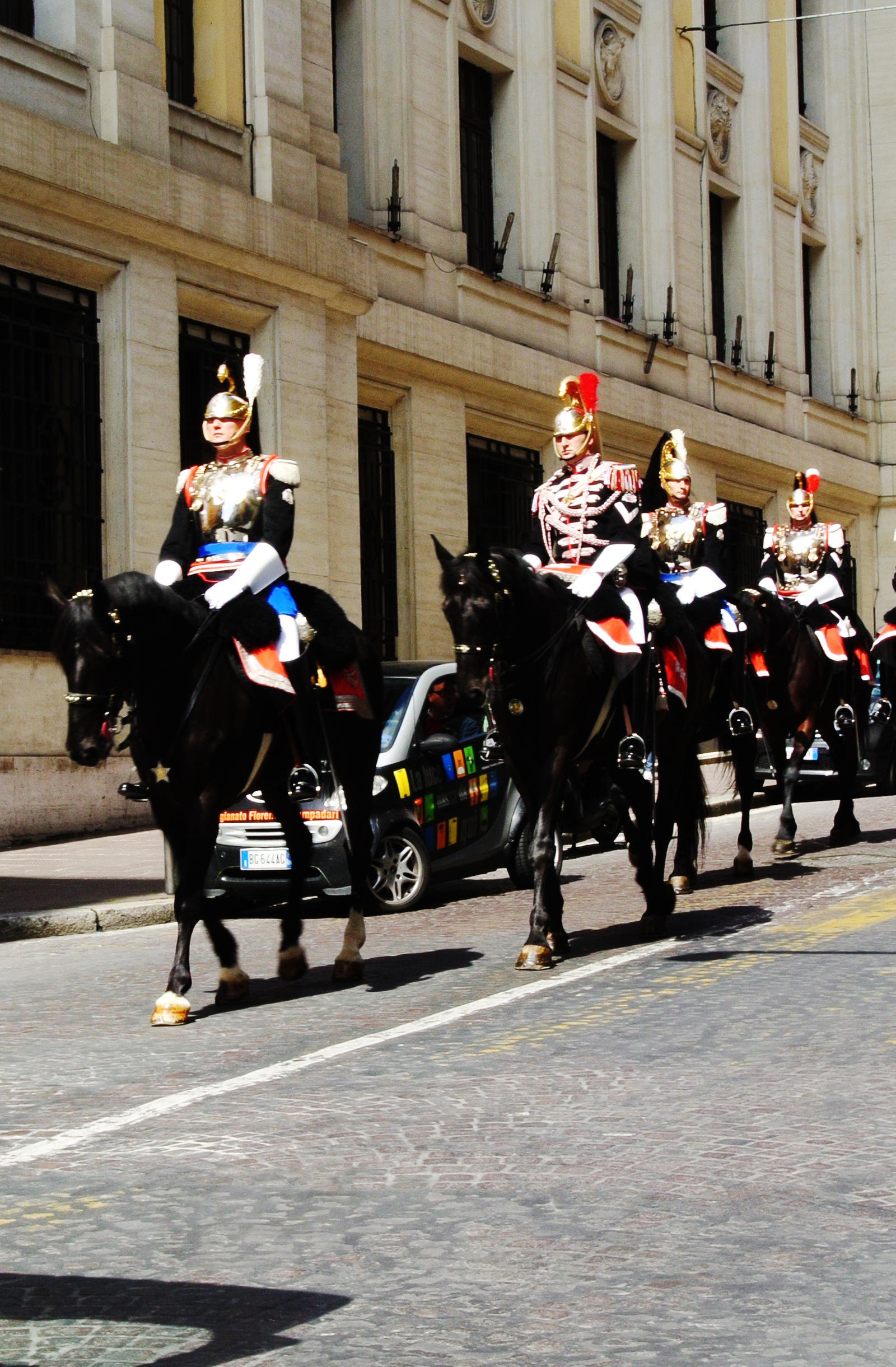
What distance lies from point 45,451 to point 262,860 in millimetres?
7696

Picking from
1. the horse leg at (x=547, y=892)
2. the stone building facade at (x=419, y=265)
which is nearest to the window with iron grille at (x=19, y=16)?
the stone building facade at (x=419, y=265)

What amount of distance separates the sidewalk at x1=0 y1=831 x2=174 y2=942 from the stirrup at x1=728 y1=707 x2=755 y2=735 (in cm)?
412

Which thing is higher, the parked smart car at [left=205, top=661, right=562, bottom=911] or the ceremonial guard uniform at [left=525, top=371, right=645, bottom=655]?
the ceremonial guard uniform at [left=525, top=371, right=645, bottom=655]

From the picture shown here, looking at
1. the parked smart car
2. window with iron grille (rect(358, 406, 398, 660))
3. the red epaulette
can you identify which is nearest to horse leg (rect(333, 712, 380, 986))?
the parked smart car

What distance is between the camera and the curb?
39.9 ft

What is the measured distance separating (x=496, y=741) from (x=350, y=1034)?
152 inches

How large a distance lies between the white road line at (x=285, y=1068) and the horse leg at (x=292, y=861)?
1104mm

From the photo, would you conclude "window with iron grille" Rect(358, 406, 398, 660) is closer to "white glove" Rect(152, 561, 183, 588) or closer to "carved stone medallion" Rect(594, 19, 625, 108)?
"carved stone medallion" Rect(594, 19, 625, 108)

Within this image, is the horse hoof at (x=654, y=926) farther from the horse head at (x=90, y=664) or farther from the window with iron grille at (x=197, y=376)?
the window with iron grille at (x=197, y=376)

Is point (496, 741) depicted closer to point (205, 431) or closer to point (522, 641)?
point (522, 641)

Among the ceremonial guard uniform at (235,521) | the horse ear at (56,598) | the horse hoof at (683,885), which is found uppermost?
the ceremonial guard uniform at (235,521)

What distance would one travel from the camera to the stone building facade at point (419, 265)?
1927 centimetres

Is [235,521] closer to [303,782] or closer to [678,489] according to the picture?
[303,782]

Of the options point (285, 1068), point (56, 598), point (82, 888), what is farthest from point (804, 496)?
point (285, 1068)
